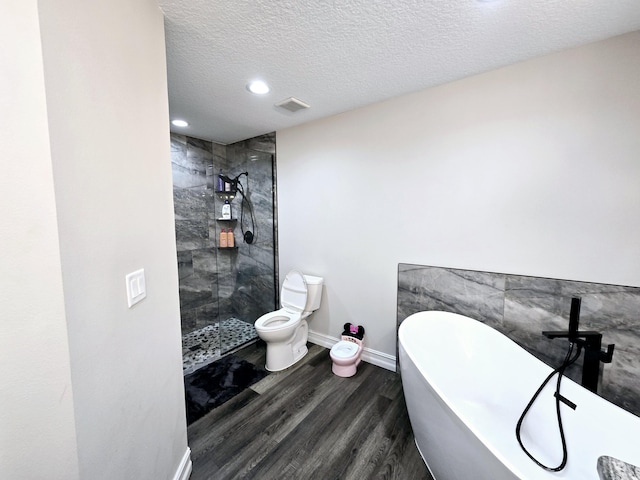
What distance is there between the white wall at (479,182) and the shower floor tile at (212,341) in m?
0.99

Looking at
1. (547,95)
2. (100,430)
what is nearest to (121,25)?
(100,430)

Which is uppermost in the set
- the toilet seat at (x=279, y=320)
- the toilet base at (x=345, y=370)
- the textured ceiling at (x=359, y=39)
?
the textured ceiling at (x=359, y=39)

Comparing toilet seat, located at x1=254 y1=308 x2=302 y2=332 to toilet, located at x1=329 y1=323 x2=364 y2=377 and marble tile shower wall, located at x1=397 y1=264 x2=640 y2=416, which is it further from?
marble tile shower wall, located at x1=397 y1=264 x2=640 y2=416

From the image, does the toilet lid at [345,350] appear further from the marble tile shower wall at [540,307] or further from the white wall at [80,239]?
the white wall at [80,239]

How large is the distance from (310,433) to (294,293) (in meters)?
1.28

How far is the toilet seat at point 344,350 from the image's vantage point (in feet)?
7.31

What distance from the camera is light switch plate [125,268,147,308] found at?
94cm

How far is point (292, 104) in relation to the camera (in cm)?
217

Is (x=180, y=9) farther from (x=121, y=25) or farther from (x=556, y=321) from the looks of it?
(x=556, y=321)

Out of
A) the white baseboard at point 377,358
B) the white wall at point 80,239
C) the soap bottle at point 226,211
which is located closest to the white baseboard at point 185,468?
the white wall at point 80,239

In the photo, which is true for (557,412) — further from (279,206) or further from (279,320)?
(279,206)

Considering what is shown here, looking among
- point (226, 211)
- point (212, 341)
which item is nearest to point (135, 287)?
point (212, 341)

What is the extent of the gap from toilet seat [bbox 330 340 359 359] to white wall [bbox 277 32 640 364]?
8.4 inches

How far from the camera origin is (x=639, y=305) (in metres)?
1.40
